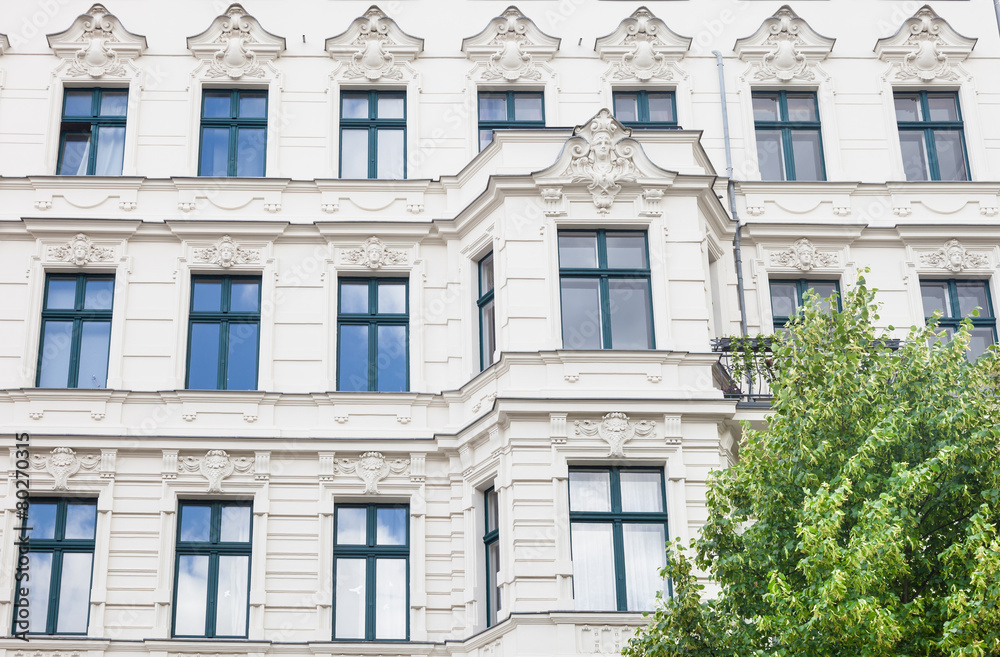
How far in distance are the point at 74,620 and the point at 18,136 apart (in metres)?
8.78

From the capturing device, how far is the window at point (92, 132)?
24.0 m

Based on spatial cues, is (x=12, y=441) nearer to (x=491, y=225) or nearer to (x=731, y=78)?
(x=491, y=225)

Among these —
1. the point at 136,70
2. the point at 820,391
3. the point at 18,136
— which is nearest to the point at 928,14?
the point at 820,391

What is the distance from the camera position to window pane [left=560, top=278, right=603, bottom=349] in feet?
69.4

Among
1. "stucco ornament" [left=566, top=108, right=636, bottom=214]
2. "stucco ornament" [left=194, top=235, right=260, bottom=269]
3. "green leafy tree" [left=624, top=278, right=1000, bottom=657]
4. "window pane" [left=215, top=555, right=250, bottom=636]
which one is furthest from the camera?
"stucco ornament" [left=194, top=235, right=260, bottom=269]

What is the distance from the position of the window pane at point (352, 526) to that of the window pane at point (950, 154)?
1197 centimetres

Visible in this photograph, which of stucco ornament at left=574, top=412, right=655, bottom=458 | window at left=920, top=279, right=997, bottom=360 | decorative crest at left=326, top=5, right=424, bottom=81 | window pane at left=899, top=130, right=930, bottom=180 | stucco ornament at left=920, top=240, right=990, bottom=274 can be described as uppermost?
decorative crest at left=326, top=5, right=424, bottom=81

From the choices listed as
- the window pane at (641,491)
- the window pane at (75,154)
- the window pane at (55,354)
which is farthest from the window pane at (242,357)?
the window pane at (641,491)

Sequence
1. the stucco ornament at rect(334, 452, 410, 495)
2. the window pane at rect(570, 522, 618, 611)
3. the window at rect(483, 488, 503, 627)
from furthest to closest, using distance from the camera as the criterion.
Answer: the stucco ornament at rect(334, 452, 410, 495), the window at rect(483, 488, 503, 627), the window pane at rect(570, 522, 618, 611)

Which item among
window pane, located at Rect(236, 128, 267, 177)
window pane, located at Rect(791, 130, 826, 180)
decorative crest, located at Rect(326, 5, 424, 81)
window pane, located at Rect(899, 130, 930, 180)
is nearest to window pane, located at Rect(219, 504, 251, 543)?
window pane, located at Rect(236, 128, 267, 177)

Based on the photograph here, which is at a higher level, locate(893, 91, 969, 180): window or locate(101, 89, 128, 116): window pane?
locate(101, 89, 128, 116): window pane

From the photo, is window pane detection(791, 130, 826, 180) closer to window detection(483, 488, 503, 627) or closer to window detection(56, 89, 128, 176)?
window detection(483, 488, 503, 627)

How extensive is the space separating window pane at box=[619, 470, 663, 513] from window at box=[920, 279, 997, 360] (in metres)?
6.41

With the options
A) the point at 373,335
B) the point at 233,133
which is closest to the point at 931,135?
the point at 373,335
